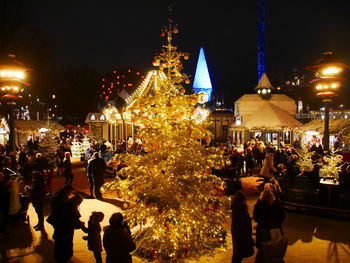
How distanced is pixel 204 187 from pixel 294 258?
2.19 metres

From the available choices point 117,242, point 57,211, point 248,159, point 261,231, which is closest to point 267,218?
point 261,231

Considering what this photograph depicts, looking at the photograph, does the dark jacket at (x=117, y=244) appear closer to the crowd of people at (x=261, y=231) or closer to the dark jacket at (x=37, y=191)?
the crowd of people at (x=261, y=231)

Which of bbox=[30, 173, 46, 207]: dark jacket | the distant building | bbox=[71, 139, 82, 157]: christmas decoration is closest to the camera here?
bbox=[30, 173, 46, 207]: dark jacket

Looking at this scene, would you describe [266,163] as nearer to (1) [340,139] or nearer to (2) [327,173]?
(2) [327,173]

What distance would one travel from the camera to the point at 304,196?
9.48m

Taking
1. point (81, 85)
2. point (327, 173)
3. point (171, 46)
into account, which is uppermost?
point (81, 85)

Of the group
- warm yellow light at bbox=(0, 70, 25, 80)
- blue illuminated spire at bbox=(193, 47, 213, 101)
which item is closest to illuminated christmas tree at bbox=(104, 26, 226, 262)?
warm yellow light at bbox=(0, 70, 25, 80)

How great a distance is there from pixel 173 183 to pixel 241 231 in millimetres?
1701

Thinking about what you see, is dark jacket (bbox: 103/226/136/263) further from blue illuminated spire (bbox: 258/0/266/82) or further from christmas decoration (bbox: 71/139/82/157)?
blue illuminated spire (bbox: 258/0/266/82)

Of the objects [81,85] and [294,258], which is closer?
[294,258]

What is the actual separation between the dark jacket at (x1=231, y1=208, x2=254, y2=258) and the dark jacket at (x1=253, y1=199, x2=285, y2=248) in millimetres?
318

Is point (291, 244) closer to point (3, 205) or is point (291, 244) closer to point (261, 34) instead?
point (3, 205)

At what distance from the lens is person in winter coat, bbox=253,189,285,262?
209 inches

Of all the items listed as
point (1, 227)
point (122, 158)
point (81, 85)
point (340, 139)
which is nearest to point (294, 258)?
point (122, 158)
